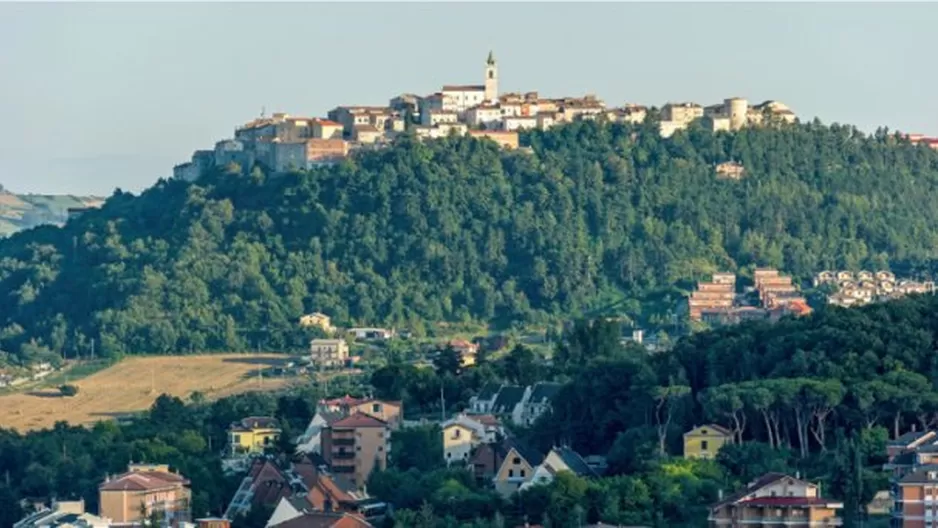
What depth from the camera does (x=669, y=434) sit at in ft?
197

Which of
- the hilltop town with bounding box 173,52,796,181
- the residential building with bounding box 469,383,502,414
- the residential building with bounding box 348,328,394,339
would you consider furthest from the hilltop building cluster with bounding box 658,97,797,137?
the residential building with bounding box 469,383,502,414

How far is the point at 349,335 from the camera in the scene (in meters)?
96.2

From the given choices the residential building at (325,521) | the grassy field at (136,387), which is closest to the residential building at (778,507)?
the residential building at (325,521)

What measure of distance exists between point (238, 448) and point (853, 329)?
14.9m

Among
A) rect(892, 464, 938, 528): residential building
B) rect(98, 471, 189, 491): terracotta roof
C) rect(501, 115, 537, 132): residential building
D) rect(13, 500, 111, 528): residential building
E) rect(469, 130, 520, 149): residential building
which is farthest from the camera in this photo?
rect(501, 115, 537, 132): residential building

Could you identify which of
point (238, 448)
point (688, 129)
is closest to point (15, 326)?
point (688, 129)

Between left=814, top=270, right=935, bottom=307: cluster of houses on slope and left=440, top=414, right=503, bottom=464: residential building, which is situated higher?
left=814, top=270, right=935, bottom=307: cluster of houses on slope

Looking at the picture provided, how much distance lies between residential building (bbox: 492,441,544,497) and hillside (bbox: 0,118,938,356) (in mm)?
35295

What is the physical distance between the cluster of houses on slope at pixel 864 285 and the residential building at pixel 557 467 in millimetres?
36699

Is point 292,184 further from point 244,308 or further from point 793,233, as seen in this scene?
point 793,233

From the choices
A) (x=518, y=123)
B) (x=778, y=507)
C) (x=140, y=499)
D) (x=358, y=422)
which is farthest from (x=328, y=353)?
(x=778, y=507)

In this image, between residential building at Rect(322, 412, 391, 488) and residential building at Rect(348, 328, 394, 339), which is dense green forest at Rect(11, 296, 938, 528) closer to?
residential building at Rect(322, 412, 391, 488)

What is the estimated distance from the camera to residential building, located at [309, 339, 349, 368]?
299 ft

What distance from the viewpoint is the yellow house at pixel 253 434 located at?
6781 cm
